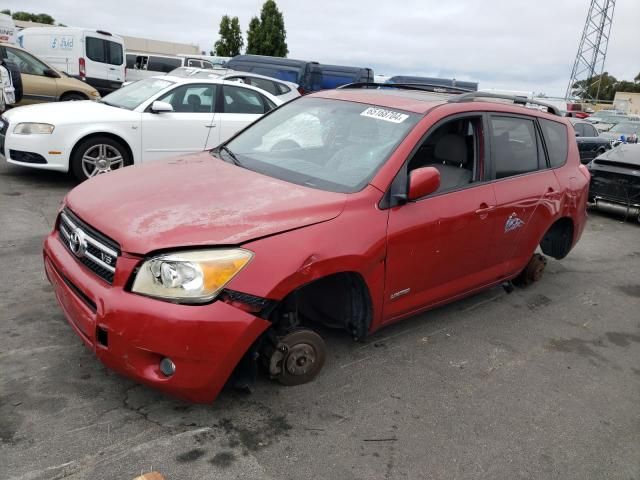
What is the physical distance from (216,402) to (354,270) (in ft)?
3.41

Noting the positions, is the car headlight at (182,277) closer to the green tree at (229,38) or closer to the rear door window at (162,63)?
the rear door window at (162,63)

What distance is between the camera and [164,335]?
8.07 feet

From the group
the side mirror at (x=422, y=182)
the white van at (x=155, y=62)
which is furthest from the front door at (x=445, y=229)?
the white van at (x=155, y=62)

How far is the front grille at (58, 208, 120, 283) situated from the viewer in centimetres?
264

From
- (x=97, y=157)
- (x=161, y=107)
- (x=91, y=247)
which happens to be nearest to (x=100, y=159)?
(x=97, y=157)

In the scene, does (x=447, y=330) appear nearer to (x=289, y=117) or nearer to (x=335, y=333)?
(x=335, y=333)

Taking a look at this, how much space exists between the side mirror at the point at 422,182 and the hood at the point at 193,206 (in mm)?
443

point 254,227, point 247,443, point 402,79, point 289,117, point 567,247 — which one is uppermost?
point 402,79

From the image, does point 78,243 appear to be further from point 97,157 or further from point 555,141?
point 97,157

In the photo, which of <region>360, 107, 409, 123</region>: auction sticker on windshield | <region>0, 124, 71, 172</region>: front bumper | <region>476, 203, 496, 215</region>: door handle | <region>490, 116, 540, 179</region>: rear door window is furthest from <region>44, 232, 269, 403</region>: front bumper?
<region>0, 124, 71, 172</region>: front bumper

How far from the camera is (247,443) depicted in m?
2.64

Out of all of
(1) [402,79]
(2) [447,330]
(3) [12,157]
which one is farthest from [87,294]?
(1) [402,79]

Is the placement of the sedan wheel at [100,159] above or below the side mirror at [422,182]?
below

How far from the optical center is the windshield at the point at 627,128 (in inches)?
699
